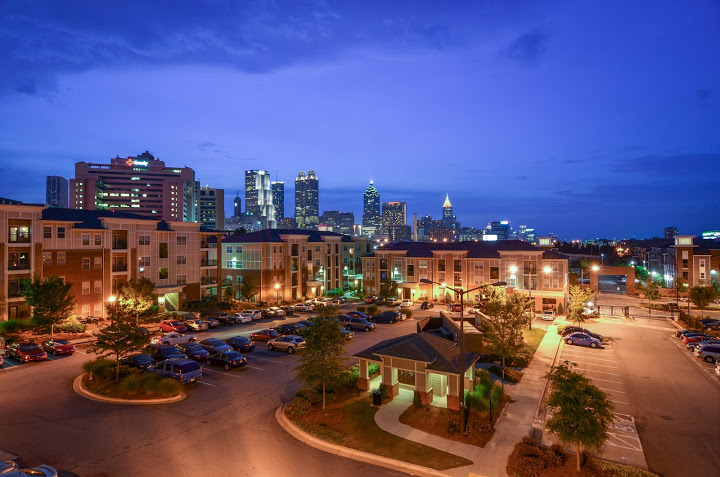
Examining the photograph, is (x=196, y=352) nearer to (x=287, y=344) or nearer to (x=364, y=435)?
(x=287, y=344)

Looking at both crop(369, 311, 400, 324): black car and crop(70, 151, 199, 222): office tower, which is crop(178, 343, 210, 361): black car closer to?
crop(369, 311, 400, 324): black car

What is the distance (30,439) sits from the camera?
18.3 meters

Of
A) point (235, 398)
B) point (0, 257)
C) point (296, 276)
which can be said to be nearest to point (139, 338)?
point (235, 398)

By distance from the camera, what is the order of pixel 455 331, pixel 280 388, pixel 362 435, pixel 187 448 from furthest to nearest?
pixel 455 331, pixel 280 388, pixel 362 435, pixel 187 448

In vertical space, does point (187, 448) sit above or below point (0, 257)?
below

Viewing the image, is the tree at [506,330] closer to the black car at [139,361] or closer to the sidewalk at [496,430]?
the sidewalk at [496,430]

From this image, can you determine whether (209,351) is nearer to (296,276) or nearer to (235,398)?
(235,398)

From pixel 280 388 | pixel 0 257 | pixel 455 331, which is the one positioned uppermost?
pixel 0 257

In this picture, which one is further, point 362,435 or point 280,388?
point 280,388

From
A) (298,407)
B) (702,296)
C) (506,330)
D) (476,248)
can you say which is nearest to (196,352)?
(298,407)

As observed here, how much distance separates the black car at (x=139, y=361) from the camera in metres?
28.9

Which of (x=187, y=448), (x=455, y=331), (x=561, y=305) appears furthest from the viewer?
(x=561, y=305)

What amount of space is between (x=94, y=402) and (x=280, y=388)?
10.4 meters

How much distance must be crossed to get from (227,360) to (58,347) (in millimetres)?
15311
